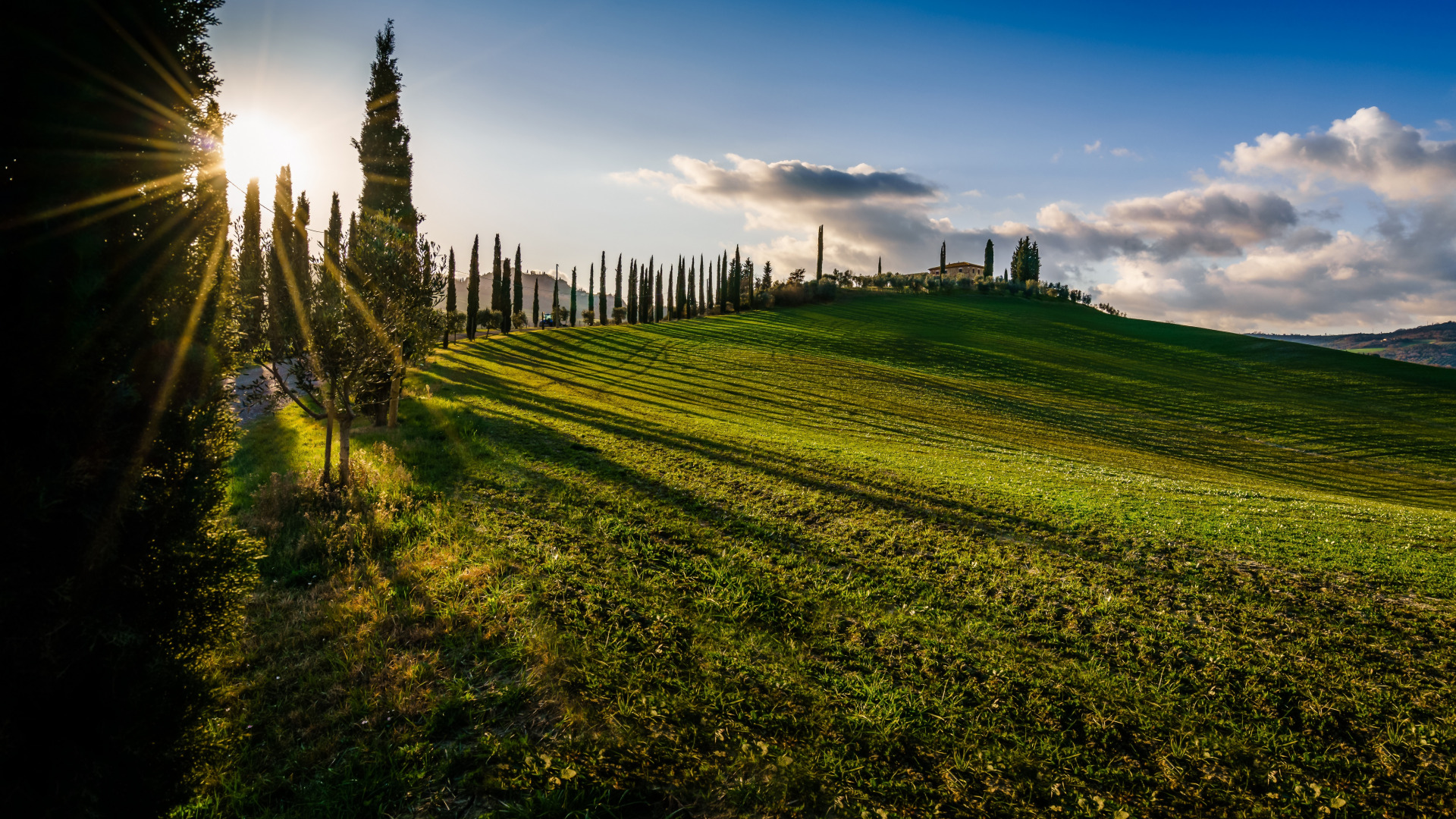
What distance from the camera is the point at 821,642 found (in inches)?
290

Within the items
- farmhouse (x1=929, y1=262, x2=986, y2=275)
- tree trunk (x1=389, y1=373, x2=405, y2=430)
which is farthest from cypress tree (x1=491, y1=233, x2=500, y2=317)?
farmhouse (x1=929, y1=262, x2=986, y2=275)

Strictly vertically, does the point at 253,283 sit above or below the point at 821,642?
above

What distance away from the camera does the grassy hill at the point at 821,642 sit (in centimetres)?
509

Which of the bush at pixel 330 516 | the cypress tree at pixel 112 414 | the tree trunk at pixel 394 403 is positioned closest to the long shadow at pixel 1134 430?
the tree trunk at pixel 394 403

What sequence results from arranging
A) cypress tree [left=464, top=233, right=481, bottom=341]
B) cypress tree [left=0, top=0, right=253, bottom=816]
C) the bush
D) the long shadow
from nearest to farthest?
cypress tree [left=0, top=0, right=253, bottom=816] → the bush → the long shadow → cypress tree [left=464, top=233, right=481, bottom=341]

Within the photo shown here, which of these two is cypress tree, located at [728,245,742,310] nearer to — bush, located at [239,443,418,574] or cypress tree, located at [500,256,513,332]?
cypress tree, located at [500,256,513,332]

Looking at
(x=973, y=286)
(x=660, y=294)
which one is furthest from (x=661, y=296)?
(x=973, y=286)

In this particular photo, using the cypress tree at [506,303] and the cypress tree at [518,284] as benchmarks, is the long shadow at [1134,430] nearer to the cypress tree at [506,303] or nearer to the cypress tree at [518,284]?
the cypress tree at [506,303]

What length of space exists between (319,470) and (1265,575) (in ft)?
70.3

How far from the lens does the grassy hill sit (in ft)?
16.7

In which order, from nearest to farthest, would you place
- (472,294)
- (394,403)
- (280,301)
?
(280,301), (394,403), (472,294)


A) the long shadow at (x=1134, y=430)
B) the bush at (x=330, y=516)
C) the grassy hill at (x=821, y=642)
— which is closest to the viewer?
the grassy hill at (x=821, y=642)

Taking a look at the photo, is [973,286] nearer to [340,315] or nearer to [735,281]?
[735,281]

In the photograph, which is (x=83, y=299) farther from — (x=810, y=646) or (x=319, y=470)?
(x=319, y=470)
